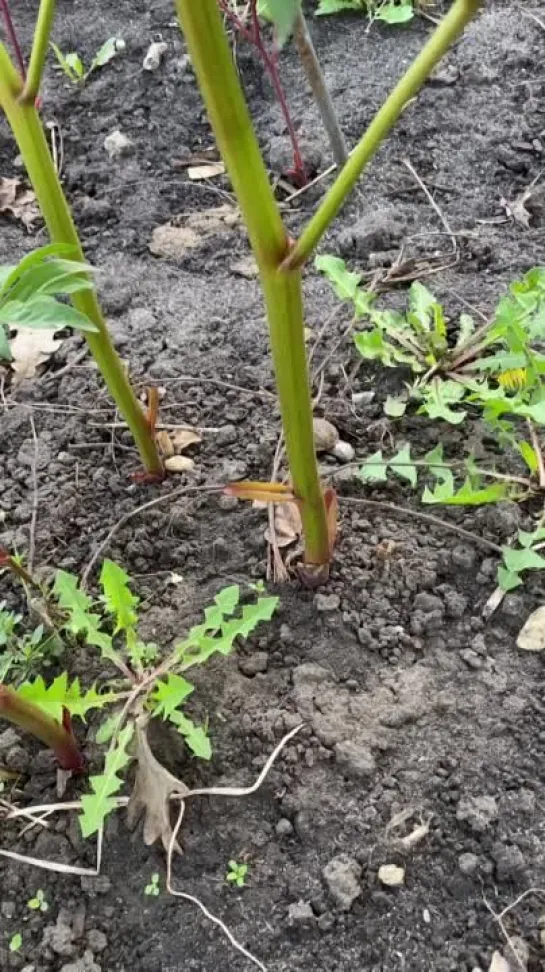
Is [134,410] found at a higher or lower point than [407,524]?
higher

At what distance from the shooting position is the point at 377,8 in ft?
6.82

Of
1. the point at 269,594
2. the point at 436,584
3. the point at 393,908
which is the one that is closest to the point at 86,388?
the point at 269,594

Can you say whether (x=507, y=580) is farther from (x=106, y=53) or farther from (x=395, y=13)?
(x=106, y=53)

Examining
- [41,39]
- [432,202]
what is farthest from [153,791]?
[432,202]

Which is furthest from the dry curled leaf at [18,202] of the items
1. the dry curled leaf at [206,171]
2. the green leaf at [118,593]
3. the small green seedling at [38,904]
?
the small green seedling at [38,904]

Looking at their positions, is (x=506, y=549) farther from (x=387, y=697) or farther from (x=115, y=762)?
(x=115, y=762)

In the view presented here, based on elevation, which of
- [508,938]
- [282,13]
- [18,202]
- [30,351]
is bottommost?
[508,938]

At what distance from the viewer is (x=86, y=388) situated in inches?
60.4

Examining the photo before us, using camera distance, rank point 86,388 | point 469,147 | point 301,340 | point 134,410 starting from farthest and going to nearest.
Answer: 1. point 469,147
2. point 86,388
3. point 134,410
4. point 301,340

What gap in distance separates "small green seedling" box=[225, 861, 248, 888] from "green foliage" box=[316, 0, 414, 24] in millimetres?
1769

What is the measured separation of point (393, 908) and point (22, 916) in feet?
1.31

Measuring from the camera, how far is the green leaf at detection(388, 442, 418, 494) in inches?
49.7

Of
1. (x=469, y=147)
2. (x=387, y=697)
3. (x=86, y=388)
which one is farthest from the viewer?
(x=469, y=147)

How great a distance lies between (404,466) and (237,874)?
1.84 ft
